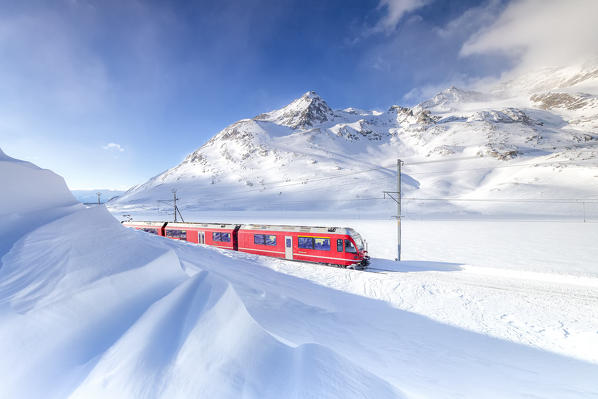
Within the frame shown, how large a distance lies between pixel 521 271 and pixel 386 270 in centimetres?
755

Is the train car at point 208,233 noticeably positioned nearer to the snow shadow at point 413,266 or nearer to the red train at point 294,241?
the red train at point 294,241

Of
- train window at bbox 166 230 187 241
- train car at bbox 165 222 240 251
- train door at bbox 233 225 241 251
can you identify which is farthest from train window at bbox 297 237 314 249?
train window at bbox 166 230 187 241

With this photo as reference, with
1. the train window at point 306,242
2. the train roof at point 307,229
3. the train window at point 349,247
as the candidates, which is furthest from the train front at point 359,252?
the train window at point 306,242

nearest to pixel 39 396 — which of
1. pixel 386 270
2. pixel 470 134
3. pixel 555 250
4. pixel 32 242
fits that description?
pixel 32 242

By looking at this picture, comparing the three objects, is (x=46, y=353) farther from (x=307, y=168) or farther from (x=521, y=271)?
(x=307, y=168)

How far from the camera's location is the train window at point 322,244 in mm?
13211

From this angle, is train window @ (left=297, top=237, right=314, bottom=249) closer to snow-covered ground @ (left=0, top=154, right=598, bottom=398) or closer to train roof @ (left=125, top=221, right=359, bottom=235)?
train roof @ (left=125, top=221, right=359, bottom=235)

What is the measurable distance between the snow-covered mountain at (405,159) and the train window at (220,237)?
95.7 feet

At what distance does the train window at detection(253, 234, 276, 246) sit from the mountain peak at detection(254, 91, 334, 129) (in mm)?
133200

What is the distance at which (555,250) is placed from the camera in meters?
17.7

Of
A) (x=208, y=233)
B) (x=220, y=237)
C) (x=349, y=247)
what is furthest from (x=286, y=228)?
(x=208, y=233)

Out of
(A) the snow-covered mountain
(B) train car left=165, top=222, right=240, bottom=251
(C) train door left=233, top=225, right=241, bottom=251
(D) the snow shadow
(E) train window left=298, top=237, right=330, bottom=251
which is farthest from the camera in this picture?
(A) the snow-covered mountain

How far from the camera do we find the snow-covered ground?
249 centimetres

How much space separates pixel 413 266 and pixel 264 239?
10.0 m
